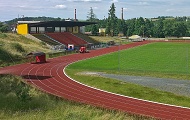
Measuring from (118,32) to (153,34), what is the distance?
55.1 feet

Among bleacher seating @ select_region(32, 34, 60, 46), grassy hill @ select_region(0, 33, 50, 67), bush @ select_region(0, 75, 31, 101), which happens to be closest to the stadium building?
bleacher seating @ select_region(32, 34, 60, 46)

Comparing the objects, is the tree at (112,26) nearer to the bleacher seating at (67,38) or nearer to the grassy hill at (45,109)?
the bleacher seating at (67,38)

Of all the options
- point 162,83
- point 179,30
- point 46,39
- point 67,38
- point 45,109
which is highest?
point 179,30

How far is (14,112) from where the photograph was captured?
16375mm

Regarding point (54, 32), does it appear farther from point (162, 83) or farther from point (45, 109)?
point (45, 109)

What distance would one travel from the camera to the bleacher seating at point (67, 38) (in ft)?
240

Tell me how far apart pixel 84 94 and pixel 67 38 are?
54220 mm

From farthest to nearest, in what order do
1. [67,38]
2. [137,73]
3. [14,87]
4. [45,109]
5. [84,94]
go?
[67,38], [137,73], [14,87], [84,94], [45,109]

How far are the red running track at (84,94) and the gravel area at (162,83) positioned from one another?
16.2ft

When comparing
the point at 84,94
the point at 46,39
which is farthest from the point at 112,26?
the point at 84,94

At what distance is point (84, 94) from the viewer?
24.5 m

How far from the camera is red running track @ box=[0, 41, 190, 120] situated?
19.5 meters

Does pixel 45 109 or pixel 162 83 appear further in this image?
pixel 162 83

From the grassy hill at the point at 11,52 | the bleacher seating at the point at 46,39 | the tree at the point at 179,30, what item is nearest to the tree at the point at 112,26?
the tree at the point at 179,30
